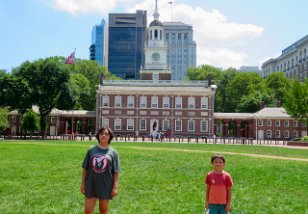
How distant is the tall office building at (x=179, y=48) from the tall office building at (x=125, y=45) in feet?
93.7

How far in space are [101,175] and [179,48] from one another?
6849 inches

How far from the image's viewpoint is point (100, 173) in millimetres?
6348

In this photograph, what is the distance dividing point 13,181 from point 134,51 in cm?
13877

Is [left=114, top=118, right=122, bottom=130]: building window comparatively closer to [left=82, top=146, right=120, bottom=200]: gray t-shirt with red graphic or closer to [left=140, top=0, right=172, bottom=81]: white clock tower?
[left=140, top=0, right=172, bottom=81]: white clock tower

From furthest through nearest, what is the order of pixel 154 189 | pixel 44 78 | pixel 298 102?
pixel 44 78 < pixel 298 102 < pixel 154 189

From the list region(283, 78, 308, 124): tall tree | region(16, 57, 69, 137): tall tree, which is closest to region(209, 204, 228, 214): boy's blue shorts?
region(16, 57, 69, 137): tall tree

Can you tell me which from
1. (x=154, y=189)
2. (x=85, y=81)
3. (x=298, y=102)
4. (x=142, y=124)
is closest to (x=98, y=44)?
(x=85, y=81)

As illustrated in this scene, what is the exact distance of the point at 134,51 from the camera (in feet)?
489

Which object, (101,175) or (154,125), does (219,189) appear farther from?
(154,125)

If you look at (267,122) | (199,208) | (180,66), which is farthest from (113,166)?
(180,66)

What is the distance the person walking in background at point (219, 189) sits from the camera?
245 inches

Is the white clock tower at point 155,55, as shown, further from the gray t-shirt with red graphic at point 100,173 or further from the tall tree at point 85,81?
the gray t-shirt with red graphic at point 100,173

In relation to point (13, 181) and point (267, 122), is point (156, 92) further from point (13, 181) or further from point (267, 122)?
point (13, 181)

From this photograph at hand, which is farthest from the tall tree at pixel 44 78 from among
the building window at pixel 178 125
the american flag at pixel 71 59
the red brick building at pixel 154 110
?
the building window at pixel 178 125
